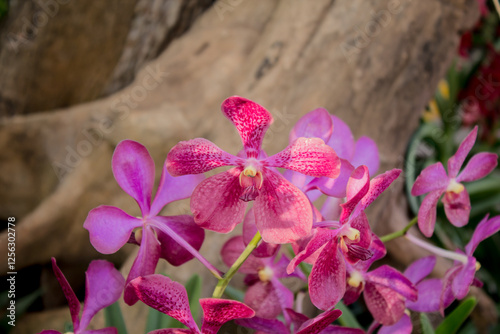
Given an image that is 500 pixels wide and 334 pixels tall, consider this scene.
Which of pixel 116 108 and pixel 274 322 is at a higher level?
pixel 274 322

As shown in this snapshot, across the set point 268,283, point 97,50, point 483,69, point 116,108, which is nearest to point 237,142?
point 116,108

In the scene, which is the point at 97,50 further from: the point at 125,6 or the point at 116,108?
the point at 116,108

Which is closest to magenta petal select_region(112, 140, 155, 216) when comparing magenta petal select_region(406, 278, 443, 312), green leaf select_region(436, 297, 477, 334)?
magenta petal select_region(406, 278, 443, 312)

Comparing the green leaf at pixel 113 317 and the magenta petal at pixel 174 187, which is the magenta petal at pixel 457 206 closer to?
the magenta petal at pixel 174 187

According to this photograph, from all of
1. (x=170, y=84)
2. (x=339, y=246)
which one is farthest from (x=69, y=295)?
(x=170, y=84)

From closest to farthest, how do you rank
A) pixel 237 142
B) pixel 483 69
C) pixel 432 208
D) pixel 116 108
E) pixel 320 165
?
1. pixel 320 165
2. pixel 432 208
3. pixel 237 142
4. pixel 116 108
5. pixel 483 69

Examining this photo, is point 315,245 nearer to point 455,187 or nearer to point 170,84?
point 455,187
